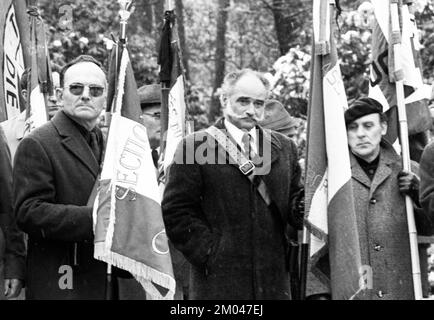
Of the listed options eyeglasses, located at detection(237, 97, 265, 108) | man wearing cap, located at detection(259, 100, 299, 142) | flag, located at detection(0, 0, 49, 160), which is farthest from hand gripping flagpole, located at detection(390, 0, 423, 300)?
flag, located at detection(0, 0, 49, 160)

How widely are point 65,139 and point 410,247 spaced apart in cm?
220

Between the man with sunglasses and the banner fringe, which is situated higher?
the man with sunglasses

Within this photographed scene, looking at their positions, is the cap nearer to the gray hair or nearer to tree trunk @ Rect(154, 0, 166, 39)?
the gray hair

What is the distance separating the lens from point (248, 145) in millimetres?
6586

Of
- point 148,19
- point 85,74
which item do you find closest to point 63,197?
point 85,74

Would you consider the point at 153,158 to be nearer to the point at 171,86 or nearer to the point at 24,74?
the point at 171,86

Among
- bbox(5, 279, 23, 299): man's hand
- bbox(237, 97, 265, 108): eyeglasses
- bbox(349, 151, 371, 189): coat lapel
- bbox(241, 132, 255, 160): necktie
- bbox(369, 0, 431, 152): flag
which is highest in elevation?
bbox(369, 0, 431, 152): flag

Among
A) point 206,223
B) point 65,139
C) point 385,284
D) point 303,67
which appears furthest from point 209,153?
point 303,67

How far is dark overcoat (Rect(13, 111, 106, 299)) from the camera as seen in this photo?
241 inches

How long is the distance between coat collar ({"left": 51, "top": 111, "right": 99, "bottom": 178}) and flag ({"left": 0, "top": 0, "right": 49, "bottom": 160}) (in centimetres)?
104

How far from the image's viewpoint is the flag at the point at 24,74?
7602mm

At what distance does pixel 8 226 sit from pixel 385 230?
7.50 feet

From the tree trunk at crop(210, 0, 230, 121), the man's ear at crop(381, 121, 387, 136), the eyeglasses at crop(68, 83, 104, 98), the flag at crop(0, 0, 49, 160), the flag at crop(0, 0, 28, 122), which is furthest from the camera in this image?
the tree trunk at crop(210, 0, 230, 121)

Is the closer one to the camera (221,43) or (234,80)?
(234,80)
